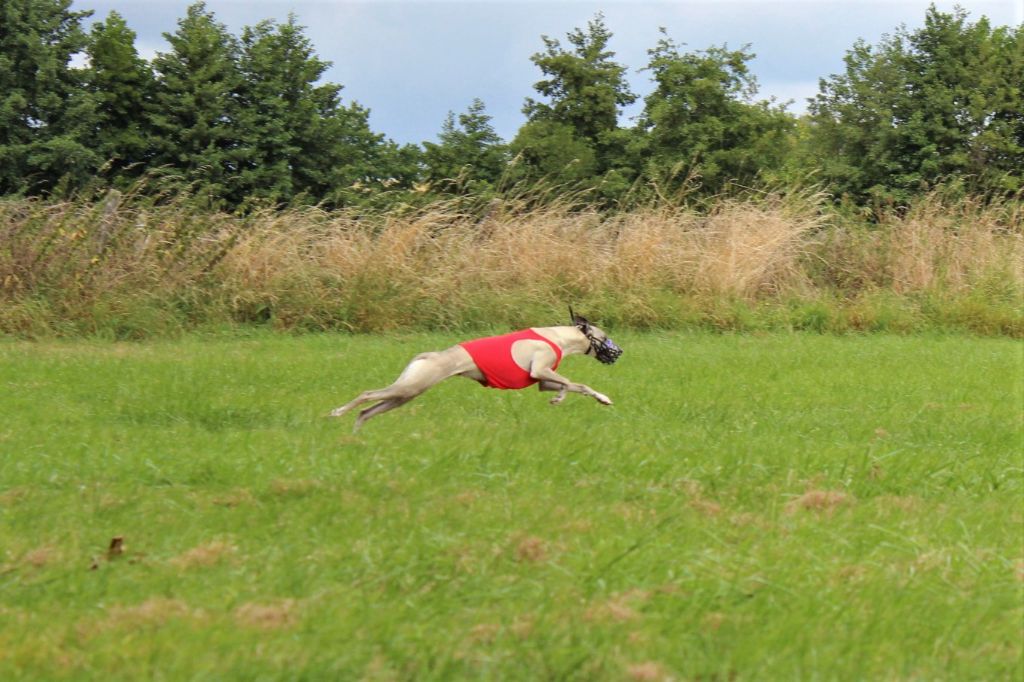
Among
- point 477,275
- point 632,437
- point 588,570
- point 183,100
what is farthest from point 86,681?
point 183,100

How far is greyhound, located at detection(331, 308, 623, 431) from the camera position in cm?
747

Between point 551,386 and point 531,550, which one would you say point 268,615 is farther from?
point 551,386

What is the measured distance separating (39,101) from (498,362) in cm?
3352

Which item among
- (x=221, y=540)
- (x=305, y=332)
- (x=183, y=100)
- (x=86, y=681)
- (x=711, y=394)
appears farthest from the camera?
(x=183, y=100)

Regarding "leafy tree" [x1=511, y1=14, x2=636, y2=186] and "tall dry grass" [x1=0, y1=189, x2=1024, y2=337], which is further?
"leafy tree" [x1=511, y1=14, x2=636, y2=186]

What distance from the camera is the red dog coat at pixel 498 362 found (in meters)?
7.67

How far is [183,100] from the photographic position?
38.2m

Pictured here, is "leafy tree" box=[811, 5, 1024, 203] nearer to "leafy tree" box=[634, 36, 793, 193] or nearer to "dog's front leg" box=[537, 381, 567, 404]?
A: "leafy tree" box=[634, 36, 793, 193]

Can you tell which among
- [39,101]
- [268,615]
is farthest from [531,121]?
[268,615]

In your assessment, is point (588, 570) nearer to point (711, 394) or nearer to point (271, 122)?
point (711, 394)

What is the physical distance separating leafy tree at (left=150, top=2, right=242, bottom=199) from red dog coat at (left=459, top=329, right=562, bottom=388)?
1189 inches

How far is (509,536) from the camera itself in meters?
4.90

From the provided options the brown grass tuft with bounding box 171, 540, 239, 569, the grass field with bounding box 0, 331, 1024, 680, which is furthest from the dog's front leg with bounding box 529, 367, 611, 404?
the brown grass tuft with bounding box 171, 540, 239, 569

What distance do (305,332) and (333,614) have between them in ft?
35.1
